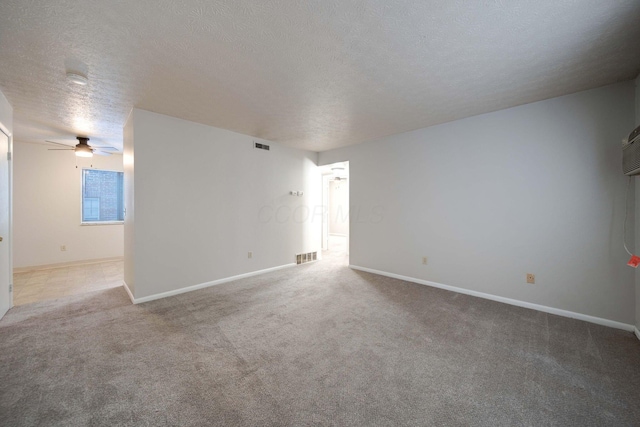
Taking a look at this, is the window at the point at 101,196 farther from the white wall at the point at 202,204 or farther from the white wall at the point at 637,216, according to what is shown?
the white wall at the point at 637,216

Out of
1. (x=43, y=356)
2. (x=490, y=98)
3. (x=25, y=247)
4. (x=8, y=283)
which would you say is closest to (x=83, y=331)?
(x=43, y=356)

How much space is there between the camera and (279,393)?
1648 mm

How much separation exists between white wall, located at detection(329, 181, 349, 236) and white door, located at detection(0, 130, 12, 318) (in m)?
8.43

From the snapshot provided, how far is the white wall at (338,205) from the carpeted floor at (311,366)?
6.96 m

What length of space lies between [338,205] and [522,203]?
765 centimetres

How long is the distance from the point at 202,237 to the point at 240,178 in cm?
119

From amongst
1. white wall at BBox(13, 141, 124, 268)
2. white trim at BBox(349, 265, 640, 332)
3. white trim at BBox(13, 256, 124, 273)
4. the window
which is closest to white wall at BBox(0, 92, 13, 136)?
white wall at BBox(13, 141, 124, 268)

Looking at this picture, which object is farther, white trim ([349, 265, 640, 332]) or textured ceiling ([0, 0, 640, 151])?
white trim ([349, 265, 640, 332])

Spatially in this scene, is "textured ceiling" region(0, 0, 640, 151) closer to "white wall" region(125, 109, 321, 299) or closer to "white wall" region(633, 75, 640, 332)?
"white wall" region(633, 75, 640, 332)

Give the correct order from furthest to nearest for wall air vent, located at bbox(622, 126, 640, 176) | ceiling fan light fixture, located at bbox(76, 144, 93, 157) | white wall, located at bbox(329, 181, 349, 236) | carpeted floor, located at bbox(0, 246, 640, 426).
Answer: white wall, located at bbox(329, 181, 349, 236), ceiling fan light fixture, located at bbox(76, 144, 93, 157), wall air vent, located at bbox(622, 126, 640, 176), carpeted floor, located at bbox(0, 246, 640, 426)

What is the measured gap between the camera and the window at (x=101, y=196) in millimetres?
5465

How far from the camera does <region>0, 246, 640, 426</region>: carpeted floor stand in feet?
4.91

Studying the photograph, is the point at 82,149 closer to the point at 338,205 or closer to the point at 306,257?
the point at 306,257

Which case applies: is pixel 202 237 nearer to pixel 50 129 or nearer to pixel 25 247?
pixel 50 129
